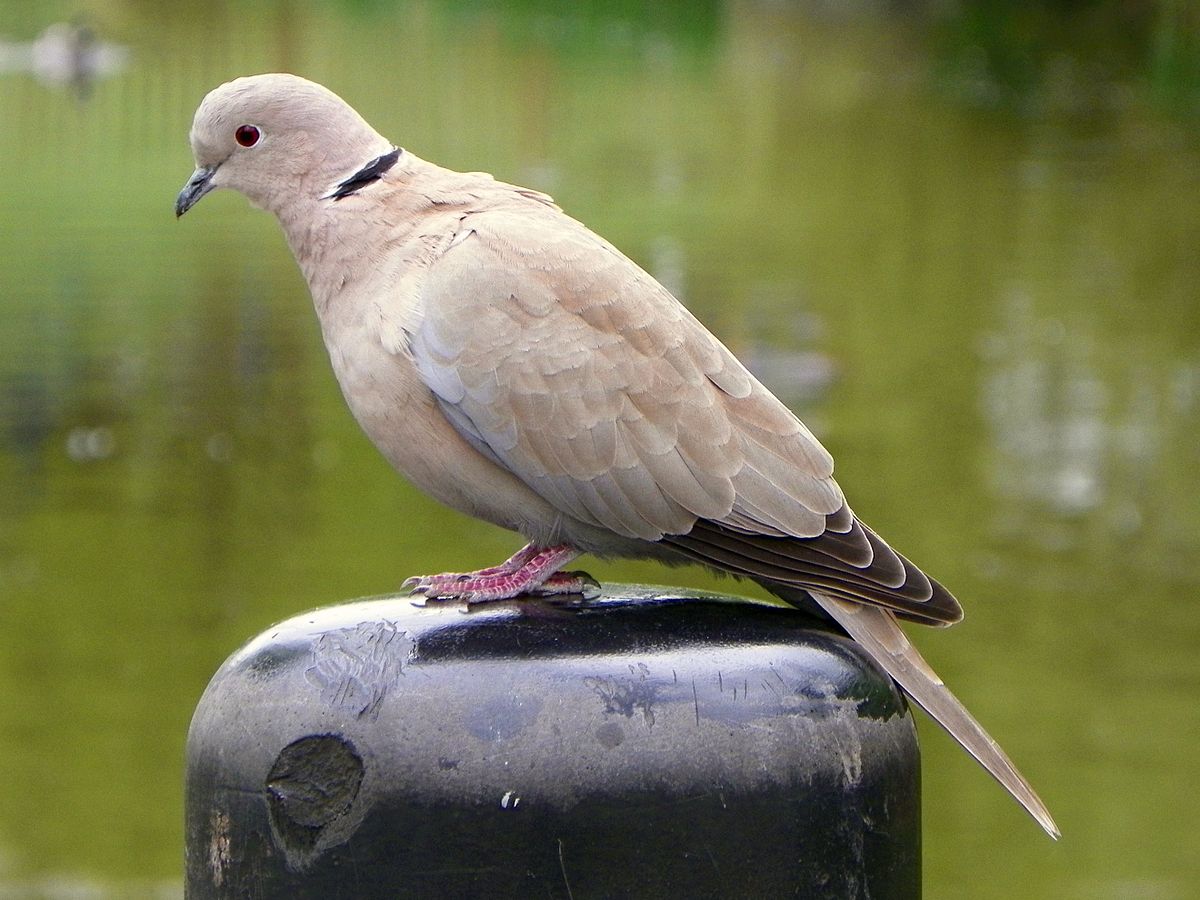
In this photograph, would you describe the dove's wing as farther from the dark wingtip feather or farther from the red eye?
the red eye

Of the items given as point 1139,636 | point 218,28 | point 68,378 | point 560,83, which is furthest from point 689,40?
point 1139,636

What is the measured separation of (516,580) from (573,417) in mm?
306

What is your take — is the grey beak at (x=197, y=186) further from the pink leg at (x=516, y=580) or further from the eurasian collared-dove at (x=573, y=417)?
the pink leg at (x=516, y=580)

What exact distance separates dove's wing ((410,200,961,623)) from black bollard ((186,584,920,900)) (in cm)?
52

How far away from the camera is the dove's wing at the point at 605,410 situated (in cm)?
329

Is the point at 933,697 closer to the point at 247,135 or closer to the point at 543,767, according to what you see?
the point at 543,767

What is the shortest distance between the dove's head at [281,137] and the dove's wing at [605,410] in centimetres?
47

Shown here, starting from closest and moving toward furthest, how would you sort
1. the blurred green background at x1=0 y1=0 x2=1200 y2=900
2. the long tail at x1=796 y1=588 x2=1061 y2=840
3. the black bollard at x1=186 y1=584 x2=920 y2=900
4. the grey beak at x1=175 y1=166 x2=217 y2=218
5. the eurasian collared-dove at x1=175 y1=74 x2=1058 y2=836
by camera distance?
1. the black bollard at x1=186 y1=584 x2=920 y2=900
2. the long tail at x1=796 y1=588 x2=1061 y2=840
3. the eurasian collared-dove at x1=175 y1=74 x2=1058 y2=836
4. the grey beak at x1=175 y1=166 x2=217 y2=218
5. the blurred green background at x1=0 y1=0 x2=1200 y2=900

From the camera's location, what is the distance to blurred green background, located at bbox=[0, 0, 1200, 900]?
7680mm

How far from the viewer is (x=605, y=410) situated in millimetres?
3346

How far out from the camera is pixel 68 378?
1217 cm

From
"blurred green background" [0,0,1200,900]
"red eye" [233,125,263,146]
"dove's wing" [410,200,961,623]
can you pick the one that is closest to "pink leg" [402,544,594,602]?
"dove's wing" [410,200,961,623]

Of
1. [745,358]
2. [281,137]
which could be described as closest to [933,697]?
[281,137]

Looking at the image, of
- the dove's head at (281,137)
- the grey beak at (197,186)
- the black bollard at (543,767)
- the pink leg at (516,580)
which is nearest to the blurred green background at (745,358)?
the grey beak at (197,186)
